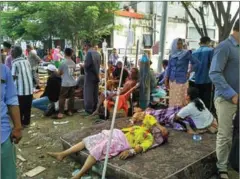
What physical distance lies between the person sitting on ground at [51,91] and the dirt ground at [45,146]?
264mm

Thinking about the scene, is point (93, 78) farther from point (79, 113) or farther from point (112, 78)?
point (112, 78)

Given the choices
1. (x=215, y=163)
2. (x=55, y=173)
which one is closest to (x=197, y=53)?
(x=215, y=163)

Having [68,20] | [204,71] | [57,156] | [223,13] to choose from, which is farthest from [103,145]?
[68,20]

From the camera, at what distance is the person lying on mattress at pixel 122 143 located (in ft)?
12.4

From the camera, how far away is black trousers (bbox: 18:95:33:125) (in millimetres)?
5792

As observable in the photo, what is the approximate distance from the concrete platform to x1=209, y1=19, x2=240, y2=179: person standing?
0.47 metres

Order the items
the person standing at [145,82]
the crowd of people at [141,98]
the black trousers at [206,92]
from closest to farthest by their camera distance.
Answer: the crowd of people at [141,98] → the black trousers at [206,92] → the person standing at [145,82]

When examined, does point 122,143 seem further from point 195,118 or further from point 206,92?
point 206,92

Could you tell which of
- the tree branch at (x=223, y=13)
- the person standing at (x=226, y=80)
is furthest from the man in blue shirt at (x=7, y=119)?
the tree branch at (x=223, y=13)

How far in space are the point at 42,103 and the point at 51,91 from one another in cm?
50

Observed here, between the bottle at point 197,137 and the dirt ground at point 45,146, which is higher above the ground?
the bottle at point 197,137

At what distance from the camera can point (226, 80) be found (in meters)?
3.27

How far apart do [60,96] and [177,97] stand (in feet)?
8.64

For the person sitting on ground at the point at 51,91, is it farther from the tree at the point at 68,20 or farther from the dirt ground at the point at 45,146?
the tree at the point at 68,20
